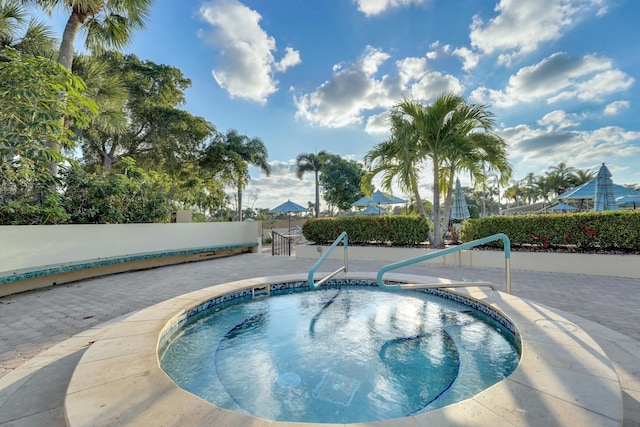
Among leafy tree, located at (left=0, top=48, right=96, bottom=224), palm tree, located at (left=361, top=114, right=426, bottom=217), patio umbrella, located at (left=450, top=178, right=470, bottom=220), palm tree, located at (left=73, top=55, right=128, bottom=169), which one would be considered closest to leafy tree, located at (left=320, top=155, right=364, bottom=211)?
patio umbrella, located at (left=450, top=178, right=470, bottom=220)

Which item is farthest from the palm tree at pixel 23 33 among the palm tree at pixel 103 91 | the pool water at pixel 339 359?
the pool water at pixel 339 359

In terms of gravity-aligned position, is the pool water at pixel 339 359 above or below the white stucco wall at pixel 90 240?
below

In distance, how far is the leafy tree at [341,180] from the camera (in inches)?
1043

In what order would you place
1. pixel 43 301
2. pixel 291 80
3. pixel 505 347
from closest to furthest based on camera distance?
pixel 505 347, pixel 43 301, pixel 291 80

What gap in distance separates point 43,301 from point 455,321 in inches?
264

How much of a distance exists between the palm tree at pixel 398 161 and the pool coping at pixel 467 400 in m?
6.48

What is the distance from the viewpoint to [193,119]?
578 inches

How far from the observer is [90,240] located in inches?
262

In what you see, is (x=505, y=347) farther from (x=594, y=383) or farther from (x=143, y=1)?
(x=143, y=1)

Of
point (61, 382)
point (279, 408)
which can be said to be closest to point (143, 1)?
point (61, 382)

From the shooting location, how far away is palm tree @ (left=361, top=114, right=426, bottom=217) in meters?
8.45

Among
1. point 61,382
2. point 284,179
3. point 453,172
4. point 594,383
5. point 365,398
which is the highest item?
point 284,179

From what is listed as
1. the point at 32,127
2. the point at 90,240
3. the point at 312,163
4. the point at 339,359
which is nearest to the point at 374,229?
the point at 339,359

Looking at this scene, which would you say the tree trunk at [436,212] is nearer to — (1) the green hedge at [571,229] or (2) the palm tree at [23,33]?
(1) the green hedge at [571,229]
